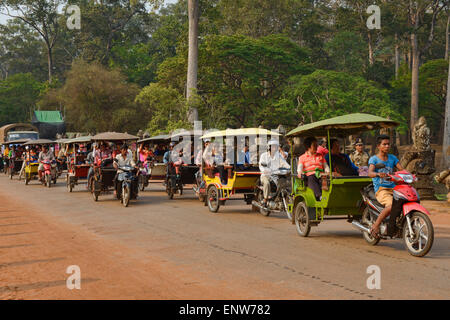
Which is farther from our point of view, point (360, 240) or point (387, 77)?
point (387, 77)

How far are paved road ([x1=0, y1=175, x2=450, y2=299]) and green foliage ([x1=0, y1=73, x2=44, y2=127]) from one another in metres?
57.6

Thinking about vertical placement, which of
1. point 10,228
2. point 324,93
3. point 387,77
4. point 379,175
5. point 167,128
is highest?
point 387,77

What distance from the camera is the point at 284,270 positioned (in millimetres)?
7480

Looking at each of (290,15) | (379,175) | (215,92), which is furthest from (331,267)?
(290,15)

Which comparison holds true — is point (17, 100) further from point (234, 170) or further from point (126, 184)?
point (234, 170)

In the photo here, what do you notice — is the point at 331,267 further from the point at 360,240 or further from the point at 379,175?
the point at 360,240

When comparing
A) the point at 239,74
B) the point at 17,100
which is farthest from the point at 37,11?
the point at 239,74

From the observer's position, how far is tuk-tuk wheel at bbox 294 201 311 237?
10328 mm

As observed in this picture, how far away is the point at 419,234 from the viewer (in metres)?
8.12

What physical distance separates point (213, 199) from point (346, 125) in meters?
5.97

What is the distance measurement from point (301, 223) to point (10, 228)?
6.53m

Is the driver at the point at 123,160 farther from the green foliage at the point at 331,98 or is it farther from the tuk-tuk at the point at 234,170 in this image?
the green foliage at the point at 331,98

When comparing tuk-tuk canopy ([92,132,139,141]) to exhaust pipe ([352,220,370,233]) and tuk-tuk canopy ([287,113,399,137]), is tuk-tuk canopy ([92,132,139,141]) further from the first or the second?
exhaust pipe ([352,220,370,233])

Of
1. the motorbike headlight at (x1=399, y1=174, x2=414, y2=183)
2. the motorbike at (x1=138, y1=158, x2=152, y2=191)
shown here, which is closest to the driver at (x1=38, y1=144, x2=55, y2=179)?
the motorbike at (x1=138, y1=158, x2=152, y2=191)
